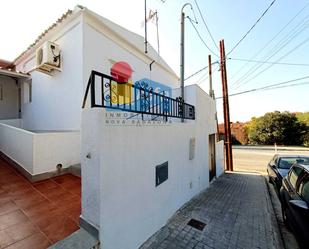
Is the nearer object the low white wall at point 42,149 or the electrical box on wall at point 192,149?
the low white wall at point 42,149

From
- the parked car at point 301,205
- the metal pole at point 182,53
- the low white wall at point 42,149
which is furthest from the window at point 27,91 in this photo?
the parked car at point 301,205

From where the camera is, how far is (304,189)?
315cm

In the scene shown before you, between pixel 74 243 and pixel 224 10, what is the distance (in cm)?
864

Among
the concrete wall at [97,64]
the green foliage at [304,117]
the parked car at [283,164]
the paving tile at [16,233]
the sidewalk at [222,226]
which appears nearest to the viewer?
the paving tile at [16,233]

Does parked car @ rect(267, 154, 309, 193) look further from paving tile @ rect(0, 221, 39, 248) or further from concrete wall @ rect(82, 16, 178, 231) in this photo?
paving tile @ rect(0, 221, 39, 248)

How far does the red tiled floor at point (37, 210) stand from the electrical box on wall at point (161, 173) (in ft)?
5.22

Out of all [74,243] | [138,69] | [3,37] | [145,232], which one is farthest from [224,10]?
[3,37]

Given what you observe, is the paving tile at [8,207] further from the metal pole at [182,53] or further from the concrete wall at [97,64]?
the metal pole at [182,53]

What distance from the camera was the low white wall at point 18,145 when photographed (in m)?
4.27

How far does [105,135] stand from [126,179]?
85cm

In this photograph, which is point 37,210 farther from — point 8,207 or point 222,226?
point 222,226

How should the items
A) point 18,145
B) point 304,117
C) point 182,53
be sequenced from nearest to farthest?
point 18,145 < point 182,53 < point 304,117

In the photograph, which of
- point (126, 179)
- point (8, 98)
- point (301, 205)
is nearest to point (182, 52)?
point (126, 179)

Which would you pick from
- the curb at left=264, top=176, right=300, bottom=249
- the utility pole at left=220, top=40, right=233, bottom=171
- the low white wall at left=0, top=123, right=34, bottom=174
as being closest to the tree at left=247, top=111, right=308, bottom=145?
the utility pole at left=220, top=40, right=233, bottom=171
